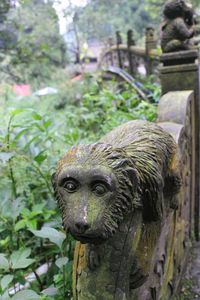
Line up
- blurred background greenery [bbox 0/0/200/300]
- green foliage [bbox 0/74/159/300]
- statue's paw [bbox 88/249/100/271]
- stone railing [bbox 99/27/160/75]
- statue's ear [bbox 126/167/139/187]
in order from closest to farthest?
1. statue's ear [bbox 126/167/139/187]
2. statue's paw [bbox 88/249/100/271]
3. green foliage [bbox 0/74/159/300]
4. blurred background greenery [bbox 0/0/200/300]
5. stone railing [bbox 99/27/160/75]

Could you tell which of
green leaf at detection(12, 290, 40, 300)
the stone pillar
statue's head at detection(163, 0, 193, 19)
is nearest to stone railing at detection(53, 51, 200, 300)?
green leaf at detection(12, 290, 40, 300)

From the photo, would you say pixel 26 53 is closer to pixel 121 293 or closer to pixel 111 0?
pixel 121 293

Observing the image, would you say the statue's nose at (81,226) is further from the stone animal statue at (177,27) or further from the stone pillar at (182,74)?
the stone animal statue at (177,27)

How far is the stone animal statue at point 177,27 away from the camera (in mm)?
2598

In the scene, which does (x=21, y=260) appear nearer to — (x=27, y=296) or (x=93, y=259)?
(x=27, y=296)

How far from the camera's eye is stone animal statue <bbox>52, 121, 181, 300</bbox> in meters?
1.11

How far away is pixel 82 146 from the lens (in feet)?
3.95

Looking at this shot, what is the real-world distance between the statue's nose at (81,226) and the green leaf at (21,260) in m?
0.52

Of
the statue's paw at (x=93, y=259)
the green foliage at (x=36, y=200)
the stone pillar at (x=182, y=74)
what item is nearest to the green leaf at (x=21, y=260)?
the green foliage at (x=36, y=200)

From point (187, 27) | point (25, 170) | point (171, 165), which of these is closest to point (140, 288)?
point (171, 165)

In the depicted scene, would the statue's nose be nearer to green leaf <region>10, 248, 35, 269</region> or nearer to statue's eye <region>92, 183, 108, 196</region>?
statue's eye <region>92, 183, 108, 196</region>

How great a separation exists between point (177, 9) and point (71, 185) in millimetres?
2029

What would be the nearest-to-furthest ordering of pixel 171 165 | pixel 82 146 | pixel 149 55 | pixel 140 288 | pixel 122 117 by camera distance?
1. pixel 82 146
2. pixel 140 288
3. pixel 171 165
4. pixel 122 117
5. pixel 149 55

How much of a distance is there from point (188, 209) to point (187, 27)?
1.37 metres
